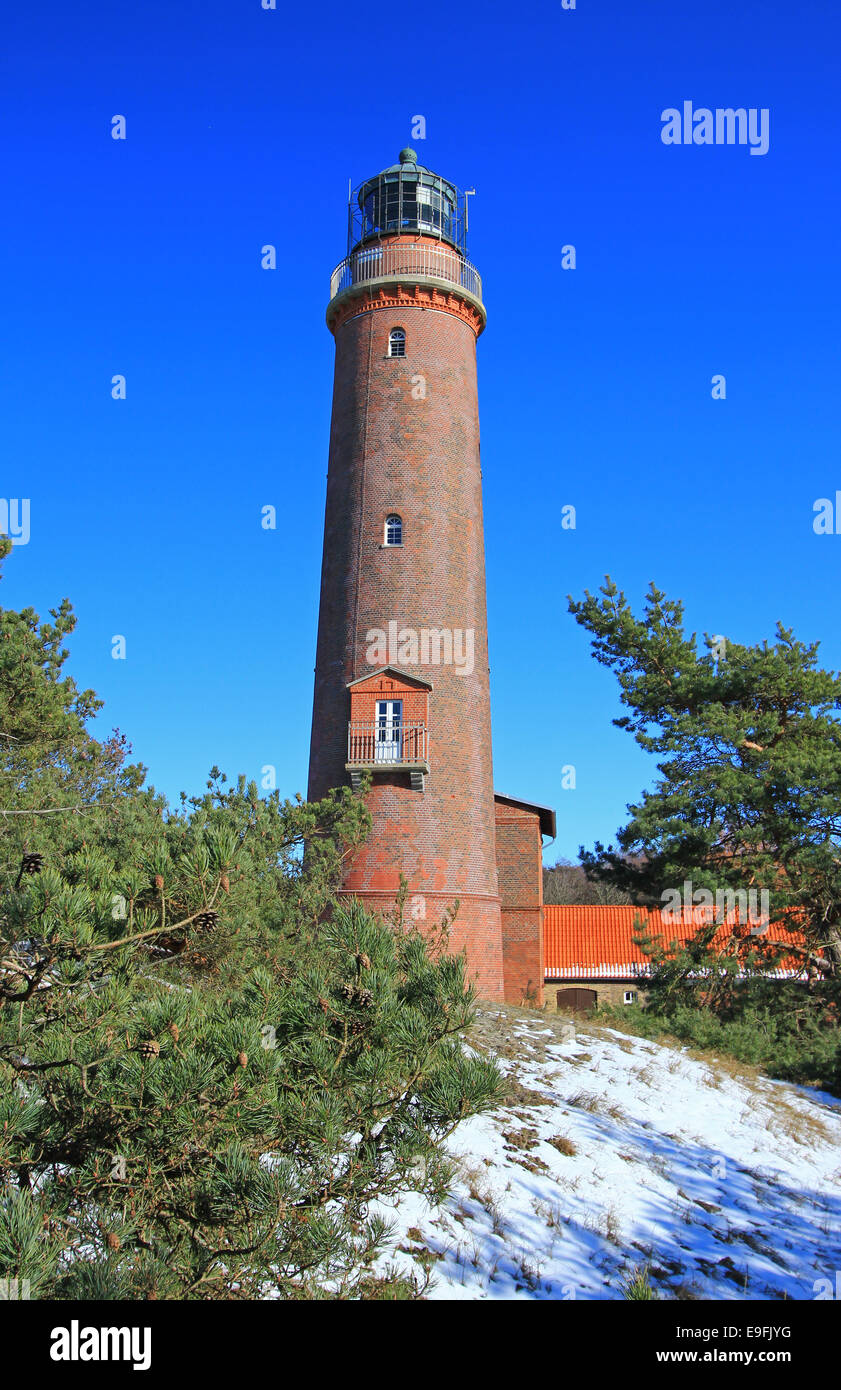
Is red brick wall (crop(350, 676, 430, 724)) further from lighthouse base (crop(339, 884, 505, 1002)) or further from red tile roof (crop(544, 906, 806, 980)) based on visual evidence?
red tile roof (crop(544, 906, 806, 980))

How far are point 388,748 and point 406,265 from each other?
1117 cm

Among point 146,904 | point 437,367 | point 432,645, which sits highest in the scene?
point 437,367

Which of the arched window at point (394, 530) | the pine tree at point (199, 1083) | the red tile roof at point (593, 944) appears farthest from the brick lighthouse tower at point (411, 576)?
the pine tree at point (199, 1083)

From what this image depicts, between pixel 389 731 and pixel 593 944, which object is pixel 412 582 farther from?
pixel 593 944

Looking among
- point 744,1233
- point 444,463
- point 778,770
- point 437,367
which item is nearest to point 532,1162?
point 744,1233

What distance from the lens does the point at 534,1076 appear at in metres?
13.5

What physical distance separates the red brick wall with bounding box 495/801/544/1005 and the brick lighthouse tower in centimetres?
194

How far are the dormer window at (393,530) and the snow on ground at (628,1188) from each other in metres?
10.2

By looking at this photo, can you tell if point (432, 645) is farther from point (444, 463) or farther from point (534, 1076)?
point (534, 1076)

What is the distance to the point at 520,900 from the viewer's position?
23000 millimetres

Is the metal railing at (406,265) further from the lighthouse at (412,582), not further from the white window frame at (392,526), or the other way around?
the white window frame at (392,526)
